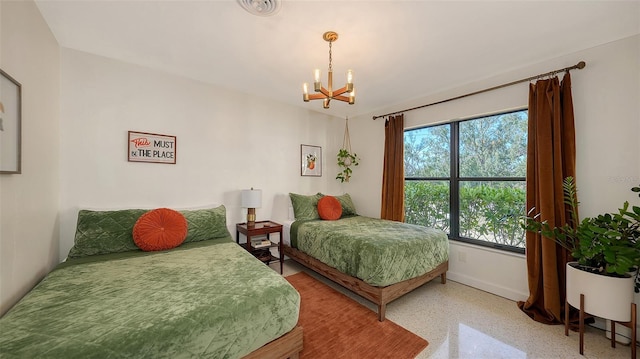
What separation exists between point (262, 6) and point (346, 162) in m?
2.92

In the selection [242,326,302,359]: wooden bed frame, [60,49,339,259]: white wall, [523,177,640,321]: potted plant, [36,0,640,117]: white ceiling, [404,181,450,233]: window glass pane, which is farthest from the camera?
[404,181,450,233]: window glass pane

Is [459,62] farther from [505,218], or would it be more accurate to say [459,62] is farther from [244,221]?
[244,221]

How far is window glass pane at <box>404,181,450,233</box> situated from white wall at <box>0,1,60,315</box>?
12.8 feet

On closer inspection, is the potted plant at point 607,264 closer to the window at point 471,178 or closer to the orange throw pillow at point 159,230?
the window at point 471,178

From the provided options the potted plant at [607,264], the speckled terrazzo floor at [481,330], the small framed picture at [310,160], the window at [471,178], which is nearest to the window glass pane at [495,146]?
the window at [471,178]

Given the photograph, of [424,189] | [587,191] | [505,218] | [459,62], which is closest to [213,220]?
[424,189]

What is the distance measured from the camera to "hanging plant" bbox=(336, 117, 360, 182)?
4232 millimetres

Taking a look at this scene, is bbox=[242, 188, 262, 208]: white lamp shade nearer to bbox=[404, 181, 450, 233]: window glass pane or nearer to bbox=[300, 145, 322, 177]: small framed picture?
bbox=[300, 145, 322, 177]: small framed picture

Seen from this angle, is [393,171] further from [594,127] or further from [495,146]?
[594,127]

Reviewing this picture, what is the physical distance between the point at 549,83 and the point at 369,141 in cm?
231

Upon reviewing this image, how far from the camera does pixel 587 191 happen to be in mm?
2148

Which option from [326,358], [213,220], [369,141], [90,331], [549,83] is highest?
[549,83]

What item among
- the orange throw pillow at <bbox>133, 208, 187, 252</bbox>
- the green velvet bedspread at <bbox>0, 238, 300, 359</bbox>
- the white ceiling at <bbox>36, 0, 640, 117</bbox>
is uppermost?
the white ceiling at <bbox>36, 0, 640, 117</bbox>

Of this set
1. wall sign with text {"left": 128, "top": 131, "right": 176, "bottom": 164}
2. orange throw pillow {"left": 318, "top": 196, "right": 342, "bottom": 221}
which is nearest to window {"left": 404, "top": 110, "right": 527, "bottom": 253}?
orange throw pillow {"left": 318, "top": 196, "right": 342, "bottom": 221}
